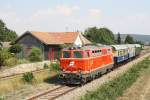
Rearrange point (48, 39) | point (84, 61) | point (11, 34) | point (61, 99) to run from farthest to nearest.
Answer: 1. point (11, 34)
2. point (48, 39)
3. point (84, 61)
4. point (61, 99)

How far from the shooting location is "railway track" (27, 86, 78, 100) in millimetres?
22156

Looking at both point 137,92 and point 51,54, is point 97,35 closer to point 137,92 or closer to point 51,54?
point 51,54

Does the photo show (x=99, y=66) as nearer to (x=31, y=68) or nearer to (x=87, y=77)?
(x=87, y=77)

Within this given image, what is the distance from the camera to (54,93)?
2420cm

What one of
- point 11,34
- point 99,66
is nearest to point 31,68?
point 99,66

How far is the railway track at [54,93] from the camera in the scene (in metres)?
22.2

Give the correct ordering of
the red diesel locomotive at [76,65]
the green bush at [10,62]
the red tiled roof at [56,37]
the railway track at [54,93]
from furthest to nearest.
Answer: the red tiled roof at [56,37] → the green bush at [10,62] → the red diesel locomotive at [76,65] → the railway track at [54,93]

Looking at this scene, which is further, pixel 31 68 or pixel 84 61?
pixel 31 68

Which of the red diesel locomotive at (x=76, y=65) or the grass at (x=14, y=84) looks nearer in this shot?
the grass at (x=14, y=84)

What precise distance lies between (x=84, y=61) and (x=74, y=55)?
35.6 inches

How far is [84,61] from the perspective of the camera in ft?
89.7

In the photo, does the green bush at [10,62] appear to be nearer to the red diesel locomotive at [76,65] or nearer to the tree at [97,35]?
the red diesel locomotive at [76,65]

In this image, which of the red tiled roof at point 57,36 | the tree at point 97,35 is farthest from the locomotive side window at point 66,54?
the tree at point 97,35

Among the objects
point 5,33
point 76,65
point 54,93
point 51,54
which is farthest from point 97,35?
point 54,93
